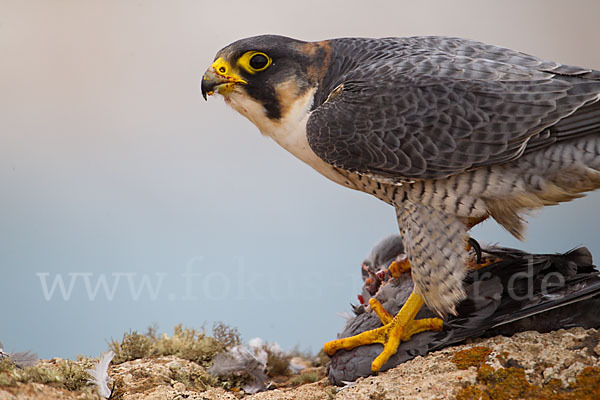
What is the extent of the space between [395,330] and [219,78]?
1.79 m

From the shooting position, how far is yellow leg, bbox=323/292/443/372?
324cm

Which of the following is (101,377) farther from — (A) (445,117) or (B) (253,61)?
(A) (445,117)

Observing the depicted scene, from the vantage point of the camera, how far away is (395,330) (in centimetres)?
329

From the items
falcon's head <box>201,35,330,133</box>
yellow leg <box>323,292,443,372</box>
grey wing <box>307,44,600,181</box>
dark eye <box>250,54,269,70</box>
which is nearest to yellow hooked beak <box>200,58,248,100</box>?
falcon's head <box>201,35,330,133</box>

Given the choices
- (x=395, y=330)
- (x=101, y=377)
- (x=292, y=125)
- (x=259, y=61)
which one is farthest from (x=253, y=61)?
(x=101, y=377)

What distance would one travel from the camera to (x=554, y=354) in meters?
2.79

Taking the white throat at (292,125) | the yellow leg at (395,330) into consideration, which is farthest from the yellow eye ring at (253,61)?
the yellow leg at (395,330)

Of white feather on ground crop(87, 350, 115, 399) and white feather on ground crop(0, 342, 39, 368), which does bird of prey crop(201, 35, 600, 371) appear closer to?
white feather on ground crop(87, 350, 115, 399)

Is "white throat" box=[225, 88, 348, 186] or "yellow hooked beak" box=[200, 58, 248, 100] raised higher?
"yellow hooked beak" box=[200, 58, 248, 100]

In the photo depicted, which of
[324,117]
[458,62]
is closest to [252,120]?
[324,117]

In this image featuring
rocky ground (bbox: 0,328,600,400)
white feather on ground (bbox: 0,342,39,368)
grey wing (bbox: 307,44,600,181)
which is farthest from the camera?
white feather on ground (bbox: 0,342,39,368)

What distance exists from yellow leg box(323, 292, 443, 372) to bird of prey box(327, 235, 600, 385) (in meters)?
0.04

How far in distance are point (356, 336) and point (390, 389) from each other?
0.62 m

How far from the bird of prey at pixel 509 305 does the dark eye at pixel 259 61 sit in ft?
5.45
